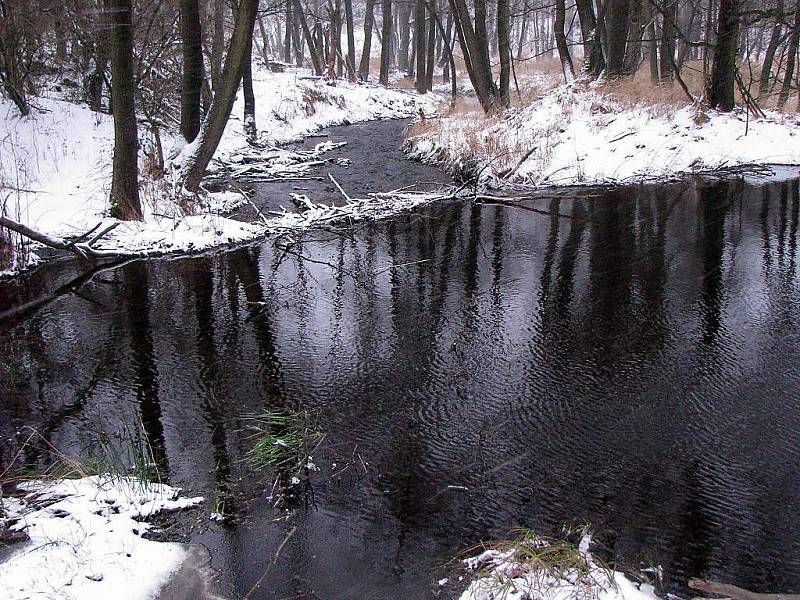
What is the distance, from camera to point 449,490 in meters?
4.22

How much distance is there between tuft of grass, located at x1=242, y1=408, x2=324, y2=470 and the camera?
4.49 meters

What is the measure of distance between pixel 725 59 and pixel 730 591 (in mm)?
12972

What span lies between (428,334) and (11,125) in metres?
10.1

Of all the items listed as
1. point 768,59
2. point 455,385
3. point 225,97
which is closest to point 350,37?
point 768,59

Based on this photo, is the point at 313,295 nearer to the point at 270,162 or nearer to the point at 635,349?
the point at 635,349

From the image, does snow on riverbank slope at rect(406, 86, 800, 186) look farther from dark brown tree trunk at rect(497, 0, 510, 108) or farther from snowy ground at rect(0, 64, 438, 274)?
snowy ground at rect(0, 64, 438, 274)

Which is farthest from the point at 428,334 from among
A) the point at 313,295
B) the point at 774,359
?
the point at 774,359

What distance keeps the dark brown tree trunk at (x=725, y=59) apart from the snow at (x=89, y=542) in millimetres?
13378

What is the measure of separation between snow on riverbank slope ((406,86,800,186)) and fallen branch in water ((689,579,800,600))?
33.2 feet

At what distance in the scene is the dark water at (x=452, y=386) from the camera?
3811mm

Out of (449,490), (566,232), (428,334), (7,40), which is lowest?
(449,490)

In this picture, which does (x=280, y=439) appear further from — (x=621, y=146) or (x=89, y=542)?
(x=621, y=146)

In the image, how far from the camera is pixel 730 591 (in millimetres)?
3271

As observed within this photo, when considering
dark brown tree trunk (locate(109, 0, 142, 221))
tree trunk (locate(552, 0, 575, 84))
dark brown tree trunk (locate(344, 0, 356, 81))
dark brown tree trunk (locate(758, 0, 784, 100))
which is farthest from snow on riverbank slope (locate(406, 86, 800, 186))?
dark brown tree trunk (locate(344, 0, 356, 81))
